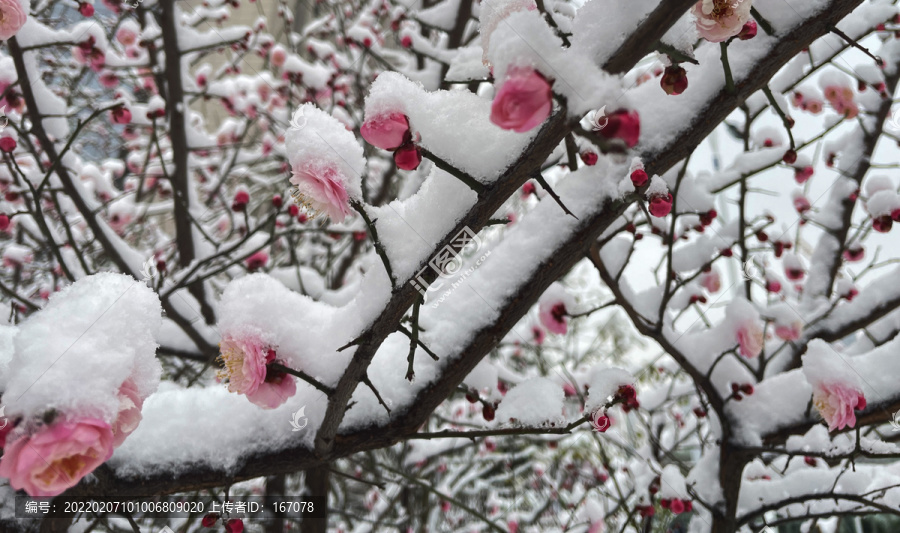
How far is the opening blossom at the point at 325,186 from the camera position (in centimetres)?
81

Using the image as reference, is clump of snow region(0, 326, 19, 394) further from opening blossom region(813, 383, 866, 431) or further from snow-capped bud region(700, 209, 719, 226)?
snow-capped bud region(700, 209, 719, 226)

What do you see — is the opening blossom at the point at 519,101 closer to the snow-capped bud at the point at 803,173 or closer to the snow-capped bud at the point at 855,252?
the snow-capped bud at the point at 803,173

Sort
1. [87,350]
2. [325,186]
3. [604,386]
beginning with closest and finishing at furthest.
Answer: [87,350] → [325,186] → [604,386]

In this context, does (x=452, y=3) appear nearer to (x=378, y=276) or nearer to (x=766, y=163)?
(x=766, y=163)

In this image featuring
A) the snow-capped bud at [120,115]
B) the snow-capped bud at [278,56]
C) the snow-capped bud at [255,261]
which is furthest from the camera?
the snow-capped bud at [278,56]

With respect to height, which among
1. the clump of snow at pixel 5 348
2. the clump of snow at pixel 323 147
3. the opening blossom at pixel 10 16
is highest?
the opening blossom at pixel 10 16

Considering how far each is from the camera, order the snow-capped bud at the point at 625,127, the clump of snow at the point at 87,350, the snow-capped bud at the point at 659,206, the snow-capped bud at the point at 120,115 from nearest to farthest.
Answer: the snow-capped bud at the point at 625,127
the clump of snow at the point at 87,350
the snow-capped bud at the point at 659,206
the snow-capped bud at the point at 120,115

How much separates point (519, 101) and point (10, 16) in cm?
132

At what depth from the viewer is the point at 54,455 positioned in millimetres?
619

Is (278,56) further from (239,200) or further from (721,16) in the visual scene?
(721,16)

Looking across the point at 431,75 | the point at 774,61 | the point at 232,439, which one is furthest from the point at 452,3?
the point at 232,439

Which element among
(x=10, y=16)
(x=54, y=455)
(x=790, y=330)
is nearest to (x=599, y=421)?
(x=54, y=455)
